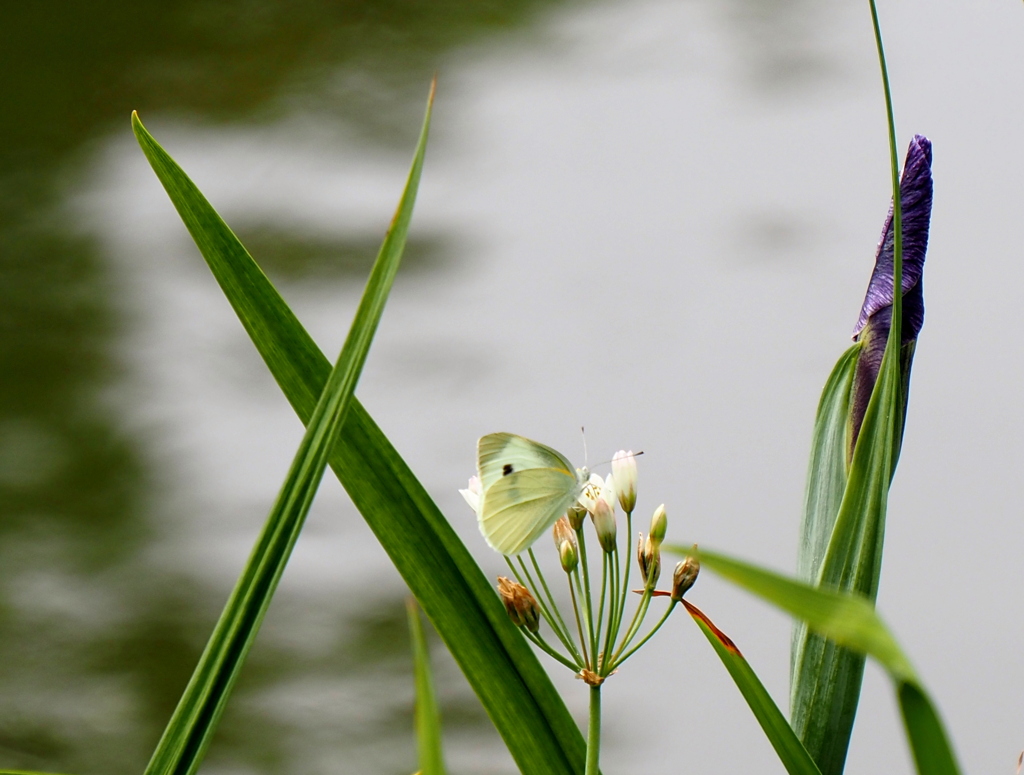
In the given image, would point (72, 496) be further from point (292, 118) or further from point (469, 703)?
point (292, 118)

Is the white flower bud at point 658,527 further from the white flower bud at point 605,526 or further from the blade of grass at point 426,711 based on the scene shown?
the blade of grass at point 426,711

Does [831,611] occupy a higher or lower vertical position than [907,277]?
lower

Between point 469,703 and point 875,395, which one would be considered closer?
point 875,395

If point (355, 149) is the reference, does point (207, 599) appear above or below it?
below

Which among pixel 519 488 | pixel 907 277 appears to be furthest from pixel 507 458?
pixel 907 277

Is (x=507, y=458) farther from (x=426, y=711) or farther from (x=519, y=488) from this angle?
(x=426, y=711)

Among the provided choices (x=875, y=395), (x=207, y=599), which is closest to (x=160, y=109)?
(x=207, y=599)

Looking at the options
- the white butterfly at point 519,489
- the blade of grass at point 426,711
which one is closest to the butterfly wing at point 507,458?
the white butterfly at point 519,489

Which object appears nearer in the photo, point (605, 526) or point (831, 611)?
point (831, 611)
